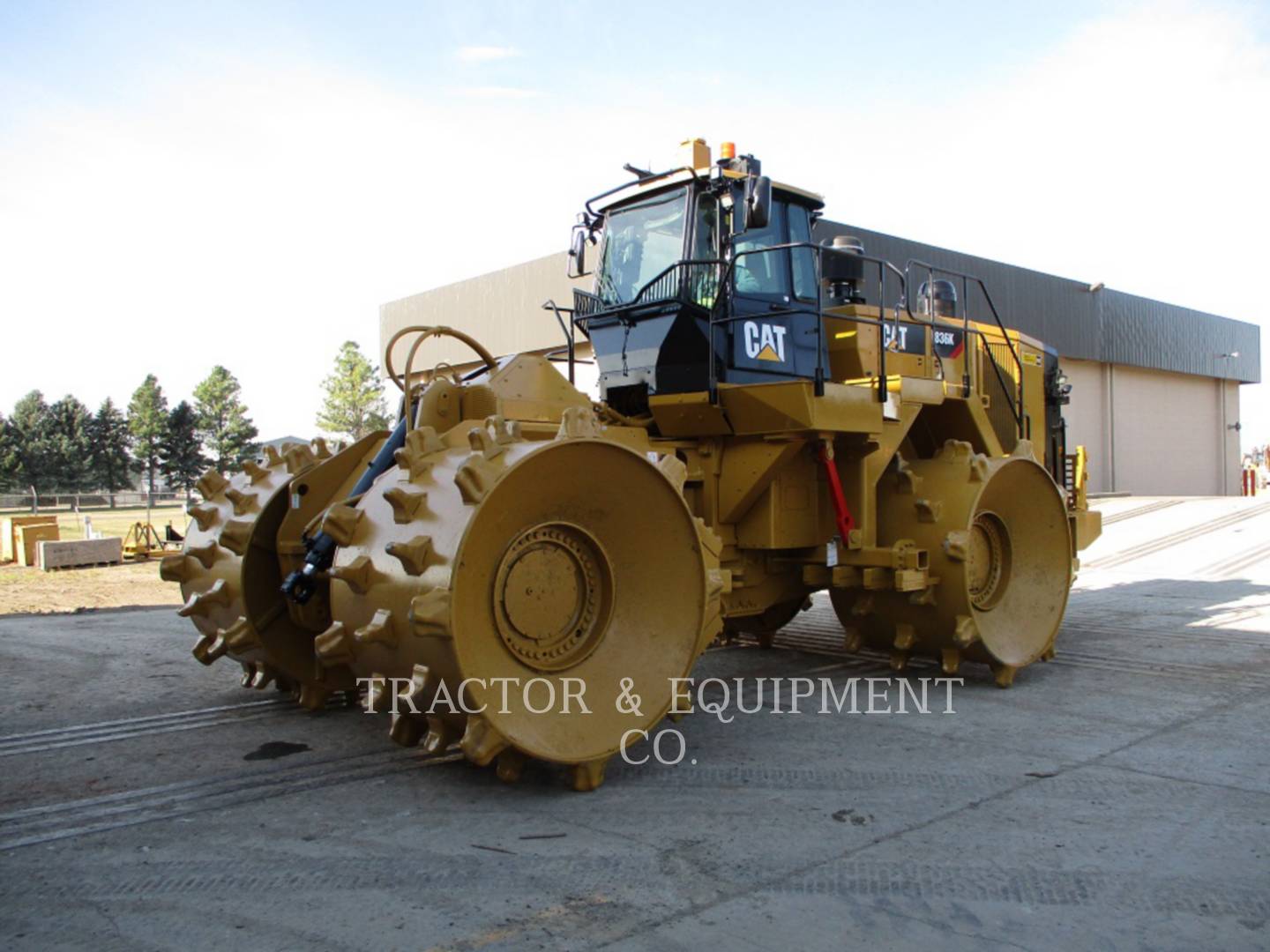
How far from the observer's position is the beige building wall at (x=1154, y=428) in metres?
35.8

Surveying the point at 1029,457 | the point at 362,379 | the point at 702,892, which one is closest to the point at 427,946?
the point at 702,892

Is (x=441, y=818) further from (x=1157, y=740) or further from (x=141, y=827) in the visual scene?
(x=1157, y=740)

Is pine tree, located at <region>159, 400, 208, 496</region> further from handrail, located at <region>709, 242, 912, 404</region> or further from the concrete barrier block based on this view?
handrail, located at <region>709, 242, 912, 404</region>

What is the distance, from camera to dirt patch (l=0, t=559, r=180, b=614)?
14.1m

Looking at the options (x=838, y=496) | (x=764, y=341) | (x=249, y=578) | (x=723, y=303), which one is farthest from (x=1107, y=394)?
(x=249, y=578)

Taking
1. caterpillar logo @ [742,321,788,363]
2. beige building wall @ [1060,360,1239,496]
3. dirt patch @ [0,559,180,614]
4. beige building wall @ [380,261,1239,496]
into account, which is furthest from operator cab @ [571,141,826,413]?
beige building wall @ [1060,360,1239,496]

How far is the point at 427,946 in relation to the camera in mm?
3568

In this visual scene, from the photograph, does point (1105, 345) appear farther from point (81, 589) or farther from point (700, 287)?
point (700, 287)

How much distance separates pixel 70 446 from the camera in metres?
61.0

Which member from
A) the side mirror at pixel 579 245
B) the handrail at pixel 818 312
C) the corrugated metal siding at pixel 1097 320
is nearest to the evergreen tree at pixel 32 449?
the corrugated metal siding at pixel 1097 320

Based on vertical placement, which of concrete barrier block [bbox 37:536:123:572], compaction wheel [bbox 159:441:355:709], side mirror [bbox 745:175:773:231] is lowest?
concrete barrier block [bbox 37:536:123:572]

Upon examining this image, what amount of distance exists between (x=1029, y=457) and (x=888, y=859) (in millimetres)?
5013

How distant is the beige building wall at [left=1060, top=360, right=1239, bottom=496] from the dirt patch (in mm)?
26949

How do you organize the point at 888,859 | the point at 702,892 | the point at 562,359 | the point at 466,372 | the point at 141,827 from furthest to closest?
the point at 562,359 < the point at 466,372 < the point at 141,827 < the point at 888,859 < the point at 702,892
